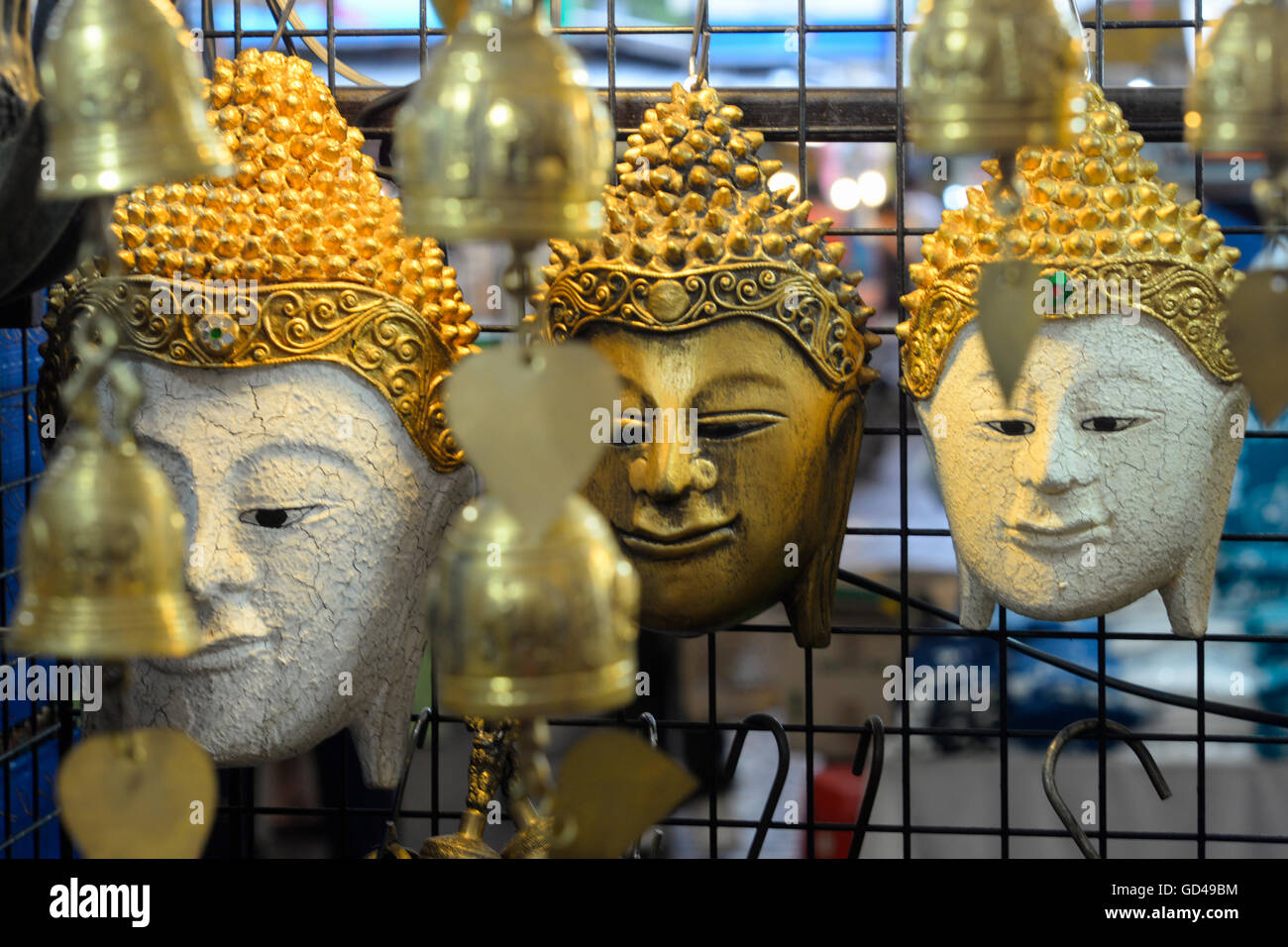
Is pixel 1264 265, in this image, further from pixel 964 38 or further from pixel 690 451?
pixel 690 451

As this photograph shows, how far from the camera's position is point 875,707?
9.82 feet

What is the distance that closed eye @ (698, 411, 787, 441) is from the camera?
1.51 m

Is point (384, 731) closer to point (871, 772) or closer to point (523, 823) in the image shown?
point (523, 823)

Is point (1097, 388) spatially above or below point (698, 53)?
below

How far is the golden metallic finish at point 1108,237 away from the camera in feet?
4.80

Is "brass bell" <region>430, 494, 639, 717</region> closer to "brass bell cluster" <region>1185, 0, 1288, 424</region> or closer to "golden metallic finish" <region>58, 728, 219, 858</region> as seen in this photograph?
"golden metallic finish" <region>58, 728, 219, 858</region>

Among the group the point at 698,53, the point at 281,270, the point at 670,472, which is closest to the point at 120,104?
the point at 281,270

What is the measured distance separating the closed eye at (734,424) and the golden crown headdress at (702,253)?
0.26 feet

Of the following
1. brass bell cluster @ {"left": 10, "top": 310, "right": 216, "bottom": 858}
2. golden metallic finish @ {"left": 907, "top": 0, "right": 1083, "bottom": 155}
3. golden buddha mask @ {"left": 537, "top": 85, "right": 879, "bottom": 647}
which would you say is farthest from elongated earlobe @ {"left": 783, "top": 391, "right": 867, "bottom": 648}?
brass bell cluster @ {"left": 10, "top": 310, "right": 216, "bottom": 858}

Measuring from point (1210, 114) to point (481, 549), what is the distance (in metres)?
0.56

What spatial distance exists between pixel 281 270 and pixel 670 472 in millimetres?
405

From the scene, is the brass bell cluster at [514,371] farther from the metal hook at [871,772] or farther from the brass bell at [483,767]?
the metal hook at [871,772]

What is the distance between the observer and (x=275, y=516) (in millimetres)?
1466

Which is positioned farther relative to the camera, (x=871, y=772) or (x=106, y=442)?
(x=871, y=772)
